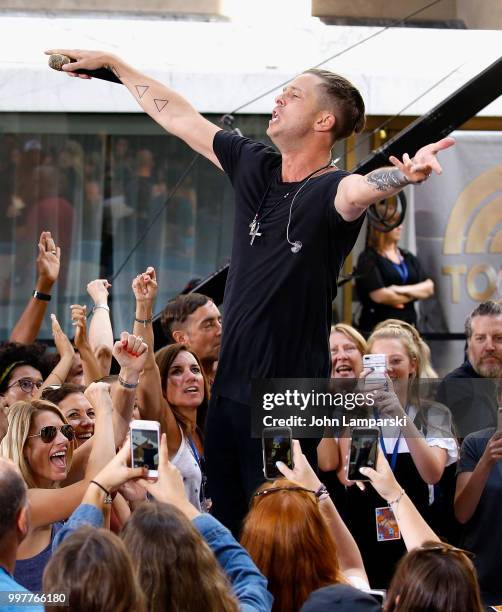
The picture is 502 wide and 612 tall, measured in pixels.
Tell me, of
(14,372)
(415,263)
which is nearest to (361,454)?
(14,372)

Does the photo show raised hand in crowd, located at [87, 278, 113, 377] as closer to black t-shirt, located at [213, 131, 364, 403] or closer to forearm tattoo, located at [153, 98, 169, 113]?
forearm tattoo, located at [153, 98, 169, 113]

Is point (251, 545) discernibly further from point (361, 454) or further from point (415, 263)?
point (415, 263)

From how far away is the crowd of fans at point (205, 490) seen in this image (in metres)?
2.74

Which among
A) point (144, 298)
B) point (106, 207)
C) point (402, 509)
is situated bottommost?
point (402, 509)

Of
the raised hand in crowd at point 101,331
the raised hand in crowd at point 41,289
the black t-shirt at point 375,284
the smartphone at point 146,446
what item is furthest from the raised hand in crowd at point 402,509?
the black t-shirt at point 375,284

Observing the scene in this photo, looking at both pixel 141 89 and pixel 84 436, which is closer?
pixel 141 89

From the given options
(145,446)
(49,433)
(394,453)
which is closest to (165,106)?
(49,433)

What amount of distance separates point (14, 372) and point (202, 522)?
2.37 meters

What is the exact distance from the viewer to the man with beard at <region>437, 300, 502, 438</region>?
483 cm

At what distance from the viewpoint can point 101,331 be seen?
556 centimetres

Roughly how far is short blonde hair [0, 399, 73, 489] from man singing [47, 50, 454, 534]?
0.57 m

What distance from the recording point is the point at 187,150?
7.97m

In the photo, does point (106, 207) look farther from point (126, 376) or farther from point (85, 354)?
point (126, 376)

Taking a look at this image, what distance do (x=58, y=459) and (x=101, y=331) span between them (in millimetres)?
1612
